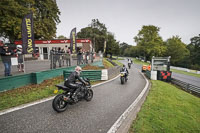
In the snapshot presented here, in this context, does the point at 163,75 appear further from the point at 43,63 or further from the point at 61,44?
the point at 61,44

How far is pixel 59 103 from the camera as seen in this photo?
348 centimetres

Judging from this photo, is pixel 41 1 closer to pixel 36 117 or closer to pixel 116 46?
pixel 36 117

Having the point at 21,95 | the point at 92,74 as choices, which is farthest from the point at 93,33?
the point at 21,95

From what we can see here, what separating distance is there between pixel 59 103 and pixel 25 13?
71.5 ft

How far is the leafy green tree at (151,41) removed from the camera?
1527 inches

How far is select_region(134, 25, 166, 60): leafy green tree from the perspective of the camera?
38.8 metres

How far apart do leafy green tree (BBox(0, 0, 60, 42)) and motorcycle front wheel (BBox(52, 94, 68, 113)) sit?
68.2 ft

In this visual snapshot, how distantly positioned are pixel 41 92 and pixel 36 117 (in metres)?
2.23

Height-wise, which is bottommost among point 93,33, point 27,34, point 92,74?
point 92,74

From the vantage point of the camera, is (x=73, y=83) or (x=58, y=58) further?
(x=58, y=58)

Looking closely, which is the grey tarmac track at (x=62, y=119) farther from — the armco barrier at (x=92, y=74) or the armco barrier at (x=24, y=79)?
the armco barrier at (x=92, y=74)

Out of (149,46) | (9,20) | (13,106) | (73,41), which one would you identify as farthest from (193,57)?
(9,20)

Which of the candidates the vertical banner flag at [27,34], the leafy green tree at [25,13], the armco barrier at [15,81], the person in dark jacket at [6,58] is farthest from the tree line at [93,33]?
the armco barrier at [15,81]

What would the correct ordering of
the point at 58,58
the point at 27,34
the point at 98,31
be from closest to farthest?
the point at 27,34, the point at 58,58, the point at 98,31
